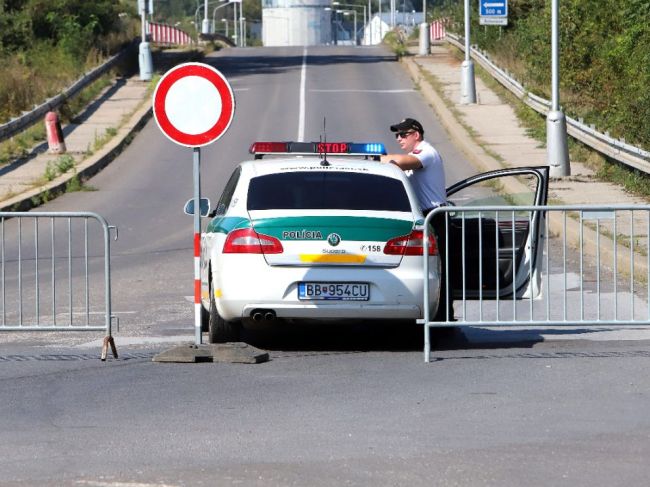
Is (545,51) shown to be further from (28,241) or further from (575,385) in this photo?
(575,385)

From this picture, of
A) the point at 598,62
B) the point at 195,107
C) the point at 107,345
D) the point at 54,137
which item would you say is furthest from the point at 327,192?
the point at 598,62

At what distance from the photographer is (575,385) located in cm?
952

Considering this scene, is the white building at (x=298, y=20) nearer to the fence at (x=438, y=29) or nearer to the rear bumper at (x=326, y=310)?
the fence at (x=438, y=29)

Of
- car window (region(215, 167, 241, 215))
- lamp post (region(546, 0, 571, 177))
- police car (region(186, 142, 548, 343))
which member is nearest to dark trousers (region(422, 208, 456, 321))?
police car (region(186, 142, 548, 343))

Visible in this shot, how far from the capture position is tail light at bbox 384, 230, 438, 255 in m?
10.9

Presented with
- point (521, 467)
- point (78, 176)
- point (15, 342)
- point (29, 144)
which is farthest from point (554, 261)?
point (29, 144)

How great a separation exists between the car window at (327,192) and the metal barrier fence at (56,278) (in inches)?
49.2

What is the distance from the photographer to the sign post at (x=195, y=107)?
1084 centimetres

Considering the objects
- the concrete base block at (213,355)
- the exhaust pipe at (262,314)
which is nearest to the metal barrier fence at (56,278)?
the concrete base block at (213,355)

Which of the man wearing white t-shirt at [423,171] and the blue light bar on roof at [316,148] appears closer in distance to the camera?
the blue light bar on roof at [316,148]

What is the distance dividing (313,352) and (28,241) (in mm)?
10508

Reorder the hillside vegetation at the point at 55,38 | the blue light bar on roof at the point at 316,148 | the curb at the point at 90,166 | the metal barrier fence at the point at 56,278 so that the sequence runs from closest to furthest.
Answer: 1. the metal barrier fence at the point at 56,278
2. the blue light bar on roof at the point at 316,148
3. the curb at the point at 90,166
4. the hillside vegetation at the point at 55,38

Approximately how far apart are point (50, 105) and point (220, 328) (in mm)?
29676

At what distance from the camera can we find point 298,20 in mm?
154750
